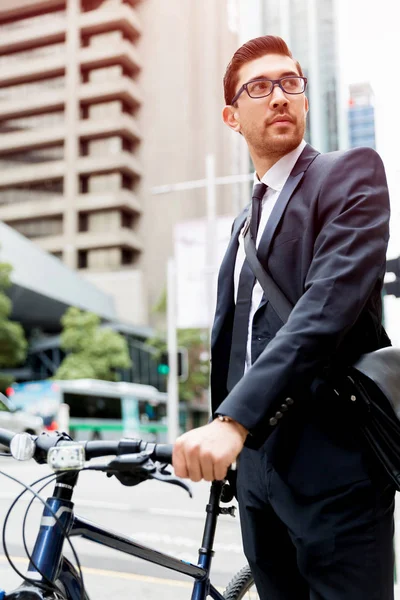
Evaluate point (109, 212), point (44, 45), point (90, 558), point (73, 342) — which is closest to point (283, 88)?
point (90, 558)

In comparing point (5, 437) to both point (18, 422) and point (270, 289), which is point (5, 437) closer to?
point (270, 289)

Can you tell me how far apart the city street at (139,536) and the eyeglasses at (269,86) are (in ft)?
4.31

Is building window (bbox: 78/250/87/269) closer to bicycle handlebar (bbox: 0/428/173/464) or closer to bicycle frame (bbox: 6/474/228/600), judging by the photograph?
bicycle frame (bbox: 6/474/228/600)

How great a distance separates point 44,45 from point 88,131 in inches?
488

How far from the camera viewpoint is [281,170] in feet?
5.61

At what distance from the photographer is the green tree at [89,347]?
3981 centimetres

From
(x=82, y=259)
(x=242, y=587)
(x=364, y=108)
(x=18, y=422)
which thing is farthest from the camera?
(x=82, y=259)

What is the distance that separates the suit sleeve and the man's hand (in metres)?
0.06

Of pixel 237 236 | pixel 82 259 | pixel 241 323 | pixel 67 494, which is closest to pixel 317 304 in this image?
pixel 241 323

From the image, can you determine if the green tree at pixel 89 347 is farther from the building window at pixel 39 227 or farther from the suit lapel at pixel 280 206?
the suit lapel at pixel 280 206

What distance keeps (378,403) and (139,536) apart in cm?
530

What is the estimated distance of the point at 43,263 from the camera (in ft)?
134

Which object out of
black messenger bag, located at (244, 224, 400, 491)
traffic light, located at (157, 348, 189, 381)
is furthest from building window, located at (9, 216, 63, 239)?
black messenger bag, located at (244, 224, 400, 491)

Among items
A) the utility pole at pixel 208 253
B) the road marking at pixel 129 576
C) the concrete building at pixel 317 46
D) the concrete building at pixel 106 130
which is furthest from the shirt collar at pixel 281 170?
the concrete building at pixel 106 130
